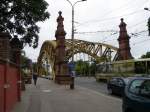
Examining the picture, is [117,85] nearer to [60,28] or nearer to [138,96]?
[138,96]

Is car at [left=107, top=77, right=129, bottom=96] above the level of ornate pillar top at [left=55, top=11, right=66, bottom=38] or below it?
below

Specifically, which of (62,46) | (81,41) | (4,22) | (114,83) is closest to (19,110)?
(4,22)

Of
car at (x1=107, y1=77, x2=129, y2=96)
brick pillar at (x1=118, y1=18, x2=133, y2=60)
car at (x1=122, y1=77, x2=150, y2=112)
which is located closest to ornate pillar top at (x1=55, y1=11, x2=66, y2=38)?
brick pillar at (x1=118, y1=18, x2=133, y2=60)

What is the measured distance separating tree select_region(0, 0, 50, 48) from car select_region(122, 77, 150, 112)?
55.6 ft

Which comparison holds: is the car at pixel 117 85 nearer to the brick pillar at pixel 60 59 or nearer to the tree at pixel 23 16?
the tree at pixel 23 16

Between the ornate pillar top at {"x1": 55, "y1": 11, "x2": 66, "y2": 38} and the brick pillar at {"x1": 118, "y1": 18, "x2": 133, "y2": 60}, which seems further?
the brick pillar at {"x1": 118, "y1": 18, "x2": 133, "y2": 60}

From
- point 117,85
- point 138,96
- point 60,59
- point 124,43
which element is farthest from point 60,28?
point 138,96

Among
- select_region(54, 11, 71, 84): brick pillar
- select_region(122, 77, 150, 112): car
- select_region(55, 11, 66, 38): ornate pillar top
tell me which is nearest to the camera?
select_region(122, 77, 150, 112): car

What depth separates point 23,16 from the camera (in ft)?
98.8

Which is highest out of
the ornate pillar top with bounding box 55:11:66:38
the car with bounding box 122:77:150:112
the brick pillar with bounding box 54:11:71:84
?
the ornate pillar top with bounding box 55:11:66:38

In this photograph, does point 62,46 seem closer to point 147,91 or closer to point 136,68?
point 136,68

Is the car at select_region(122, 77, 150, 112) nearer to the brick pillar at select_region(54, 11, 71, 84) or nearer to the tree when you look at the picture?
the tree

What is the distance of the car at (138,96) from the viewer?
11.5 meters

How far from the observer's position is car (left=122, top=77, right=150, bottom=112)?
37.9 feet
